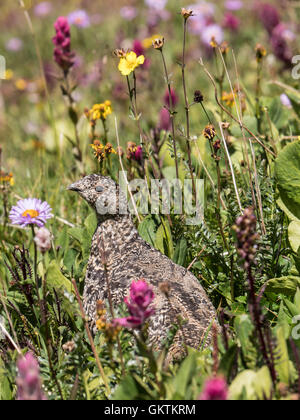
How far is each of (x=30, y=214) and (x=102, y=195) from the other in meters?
0.35

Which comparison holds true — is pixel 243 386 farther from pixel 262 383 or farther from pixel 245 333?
pixel 245 333

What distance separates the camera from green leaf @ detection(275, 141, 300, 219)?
2.45 m

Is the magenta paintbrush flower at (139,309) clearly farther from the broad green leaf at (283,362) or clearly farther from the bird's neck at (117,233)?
the bird's neck at (117,233)

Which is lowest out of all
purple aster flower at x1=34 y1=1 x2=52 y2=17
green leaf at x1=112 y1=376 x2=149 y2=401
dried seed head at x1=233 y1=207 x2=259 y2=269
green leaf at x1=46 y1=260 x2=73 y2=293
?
green leaf at x1=112 y1=376 x2=149 y2=401

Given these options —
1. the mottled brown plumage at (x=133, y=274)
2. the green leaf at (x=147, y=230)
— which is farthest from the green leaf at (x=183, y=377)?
the green leaf at (x=147, y=230)

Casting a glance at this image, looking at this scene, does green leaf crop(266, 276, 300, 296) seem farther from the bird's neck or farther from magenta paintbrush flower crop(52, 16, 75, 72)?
magenta paintbrush flower crop(52, 16, 75, 72)

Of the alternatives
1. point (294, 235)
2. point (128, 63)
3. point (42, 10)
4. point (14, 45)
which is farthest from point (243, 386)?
point (42, 10)

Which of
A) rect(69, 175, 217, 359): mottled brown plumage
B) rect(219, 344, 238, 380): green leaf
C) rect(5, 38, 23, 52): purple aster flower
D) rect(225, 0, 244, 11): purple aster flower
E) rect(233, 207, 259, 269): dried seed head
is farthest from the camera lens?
rect(5, 38, 23, 52): purple aster flower

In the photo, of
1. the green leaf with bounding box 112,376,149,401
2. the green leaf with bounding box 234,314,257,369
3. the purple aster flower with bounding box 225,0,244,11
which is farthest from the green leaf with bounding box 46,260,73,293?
the purple aster flower with bounding box 225,0,244,11

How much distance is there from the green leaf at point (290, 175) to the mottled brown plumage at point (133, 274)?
610 millimetres

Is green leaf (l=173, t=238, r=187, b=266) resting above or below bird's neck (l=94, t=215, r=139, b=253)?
below

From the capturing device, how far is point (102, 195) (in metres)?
2.48

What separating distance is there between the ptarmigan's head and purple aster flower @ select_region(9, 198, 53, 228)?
0.19 meters

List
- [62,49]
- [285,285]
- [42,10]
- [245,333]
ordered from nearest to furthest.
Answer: [245,333] < [285,285] < [62,49] < [42,10]
